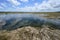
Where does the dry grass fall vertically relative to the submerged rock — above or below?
below

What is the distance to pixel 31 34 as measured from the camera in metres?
1.41

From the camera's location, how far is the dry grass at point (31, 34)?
1.40 meters

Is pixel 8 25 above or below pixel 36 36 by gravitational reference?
above

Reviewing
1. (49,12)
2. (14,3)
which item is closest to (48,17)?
(49,12)

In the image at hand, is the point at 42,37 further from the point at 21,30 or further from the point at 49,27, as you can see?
the point at 21,30

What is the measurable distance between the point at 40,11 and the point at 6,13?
523mm

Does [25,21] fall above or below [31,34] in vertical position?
above

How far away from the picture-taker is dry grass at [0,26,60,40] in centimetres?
140

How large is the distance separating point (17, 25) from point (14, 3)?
0.34 m

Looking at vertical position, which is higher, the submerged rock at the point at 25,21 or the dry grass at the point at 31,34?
the submerged rock at the point at 25,21

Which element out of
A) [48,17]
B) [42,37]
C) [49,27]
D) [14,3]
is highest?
[14,3]

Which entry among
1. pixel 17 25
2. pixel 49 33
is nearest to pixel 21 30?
pixel 17 25

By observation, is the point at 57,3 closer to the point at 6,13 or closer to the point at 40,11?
the point at 40,11

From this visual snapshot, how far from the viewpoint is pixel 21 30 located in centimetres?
143
